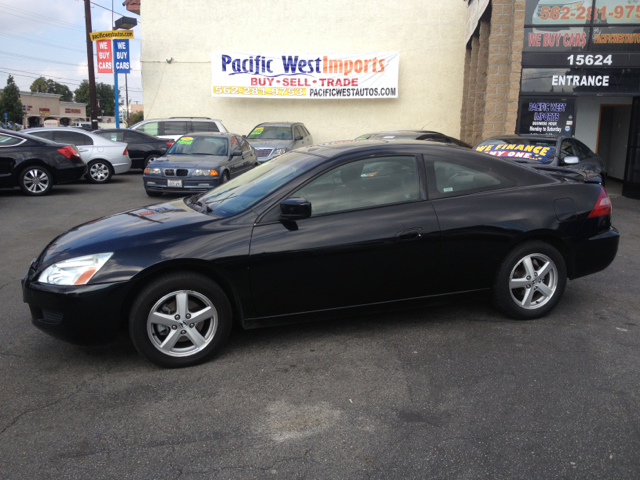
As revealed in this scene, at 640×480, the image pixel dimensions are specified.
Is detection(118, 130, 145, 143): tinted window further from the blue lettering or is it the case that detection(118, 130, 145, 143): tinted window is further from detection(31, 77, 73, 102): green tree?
detection(31, 77, 73, 102): green tree

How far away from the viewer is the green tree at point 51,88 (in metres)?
116

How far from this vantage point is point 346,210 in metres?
4.30

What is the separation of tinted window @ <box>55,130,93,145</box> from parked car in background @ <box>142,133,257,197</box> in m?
3.36

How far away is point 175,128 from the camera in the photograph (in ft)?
64.5

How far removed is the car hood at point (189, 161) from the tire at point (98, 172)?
10.7ft

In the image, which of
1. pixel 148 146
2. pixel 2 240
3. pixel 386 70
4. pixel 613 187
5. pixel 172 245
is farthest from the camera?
pixel 386 70

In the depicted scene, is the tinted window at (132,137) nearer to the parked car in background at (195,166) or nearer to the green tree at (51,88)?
the parked car in background at (195,166)

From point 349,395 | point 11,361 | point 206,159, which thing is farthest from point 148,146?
point 349,395

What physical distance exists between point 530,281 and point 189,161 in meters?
8.98

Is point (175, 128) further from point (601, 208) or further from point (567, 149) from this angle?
point (601, 208)

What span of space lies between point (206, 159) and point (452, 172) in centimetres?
864

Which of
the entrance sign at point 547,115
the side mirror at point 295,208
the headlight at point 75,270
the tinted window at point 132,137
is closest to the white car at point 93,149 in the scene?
the tinted window at point 132,137

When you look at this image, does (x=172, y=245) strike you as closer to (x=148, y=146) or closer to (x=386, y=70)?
(x=148, y=146)

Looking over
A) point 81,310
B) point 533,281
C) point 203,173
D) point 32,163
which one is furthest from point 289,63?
point 81,310
